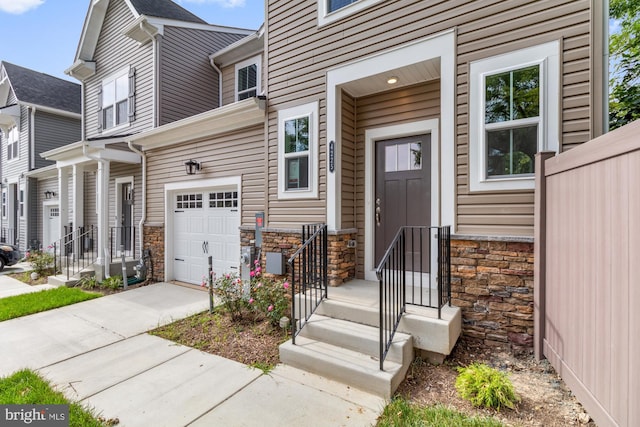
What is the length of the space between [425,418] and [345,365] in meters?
0.79

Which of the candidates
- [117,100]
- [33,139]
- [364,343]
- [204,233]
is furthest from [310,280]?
[33,139]

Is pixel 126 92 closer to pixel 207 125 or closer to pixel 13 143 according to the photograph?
pixel 207 125

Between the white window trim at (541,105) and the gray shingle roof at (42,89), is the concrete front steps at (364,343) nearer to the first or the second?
the white window trim at (541,105)

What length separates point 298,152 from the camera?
4715 mm

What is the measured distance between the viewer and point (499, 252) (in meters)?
3.25

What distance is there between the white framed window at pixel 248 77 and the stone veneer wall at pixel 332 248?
4330mm

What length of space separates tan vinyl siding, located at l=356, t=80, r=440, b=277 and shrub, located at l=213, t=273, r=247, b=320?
5.71ft

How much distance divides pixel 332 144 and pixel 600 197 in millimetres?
2949

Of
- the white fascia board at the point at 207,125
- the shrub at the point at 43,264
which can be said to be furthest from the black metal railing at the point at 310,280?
the shrub at the point at 43,264

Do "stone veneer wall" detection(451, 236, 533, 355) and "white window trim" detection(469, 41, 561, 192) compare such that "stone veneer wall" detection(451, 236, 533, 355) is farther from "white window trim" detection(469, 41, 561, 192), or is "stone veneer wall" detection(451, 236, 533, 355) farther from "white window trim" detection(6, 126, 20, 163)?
"white window trim" detection(6, 126, 20, 163)

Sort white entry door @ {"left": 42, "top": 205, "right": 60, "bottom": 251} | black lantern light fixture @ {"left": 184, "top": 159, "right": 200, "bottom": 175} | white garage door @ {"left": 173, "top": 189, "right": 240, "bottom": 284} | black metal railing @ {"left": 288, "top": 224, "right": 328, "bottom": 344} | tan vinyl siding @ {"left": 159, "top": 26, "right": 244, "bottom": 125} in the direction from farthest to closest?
white entry door @ {"left": 42, "top": 205, "right": 60, "bottom": 251}
tan vinyl siding @ {"left": 159, "top": 26, "right": 244, "bottom": 125}
black lantern light fixture @ {"left": 184, "top": 159, "right": 200, "bottom": 175}
white garage door @ {"left": 173, "top": 189, "right": 240, "bottom": 284}
black metal railing @ {"left": 288, "top": 224, "right": 328, "bottom": 344}

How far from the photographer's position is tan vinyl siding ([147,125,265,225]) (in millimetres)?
Result: 5594

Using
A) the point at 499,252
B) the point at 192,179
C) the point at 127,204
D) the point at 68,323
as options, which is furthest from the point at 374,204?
the point at 127,204

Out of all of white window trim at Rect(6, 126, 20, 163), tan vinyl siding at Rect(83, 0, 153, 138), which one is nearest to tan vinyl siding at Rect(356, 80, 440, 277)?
tan vinyl siding at Rect(83, 0, 153, 138)
